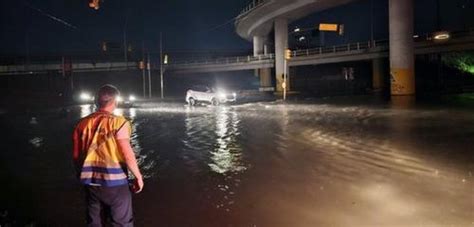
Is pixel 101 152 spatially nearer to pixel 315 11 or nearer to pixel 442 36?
pixel 442 36

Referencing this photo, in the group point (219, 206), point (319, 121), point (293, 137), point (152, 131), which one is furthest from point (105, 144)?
point (319, 121)

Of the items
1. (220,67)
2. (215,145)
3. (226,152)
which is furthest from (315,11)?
(226,152)

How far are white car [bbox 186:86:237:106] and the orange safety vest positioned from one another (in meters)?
32.9

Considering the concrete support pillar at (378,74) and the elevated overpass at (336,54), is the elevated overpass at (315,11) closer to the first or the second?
the elevated overpass at (336,54)

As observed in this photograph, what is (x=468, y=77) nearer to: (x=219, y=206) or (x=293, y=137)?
(x=293, y=137)

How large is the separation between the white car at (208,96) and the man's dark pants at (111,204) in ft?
108

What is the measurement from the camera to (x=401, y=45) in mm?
42156

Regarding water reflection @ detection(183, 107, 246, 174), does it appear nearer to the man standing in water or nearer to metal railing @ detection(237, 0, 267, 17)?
the man standing in water

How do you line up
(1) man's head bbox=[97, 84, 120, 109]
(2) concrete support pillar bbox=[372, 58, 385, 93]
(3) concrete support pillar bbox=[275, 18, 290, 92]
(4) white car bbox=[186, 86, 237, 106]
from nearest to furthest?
(1) man's head bbox=[97, 84, 120, 109] → (4) white car bbox=[186, 86, 237, 106] → (2) concrete support pillar bbox=[372, 58, 385, 93] → (3) concrete support pillar bbox=[275, 18, 290, 92]

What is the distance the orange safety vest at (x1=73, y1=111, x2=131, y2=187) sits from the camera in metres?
4.92

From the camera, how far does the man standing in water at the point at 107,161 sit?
4.91m

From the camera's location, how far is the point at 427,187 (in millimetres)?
8688

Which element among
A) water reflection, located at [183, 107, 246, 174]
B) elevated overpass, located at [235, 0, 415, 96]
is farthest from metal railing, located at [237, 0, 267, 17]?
water reflection, located at [183, 107, 246, 174]

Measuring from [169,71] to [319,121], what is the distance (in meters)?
78.8
